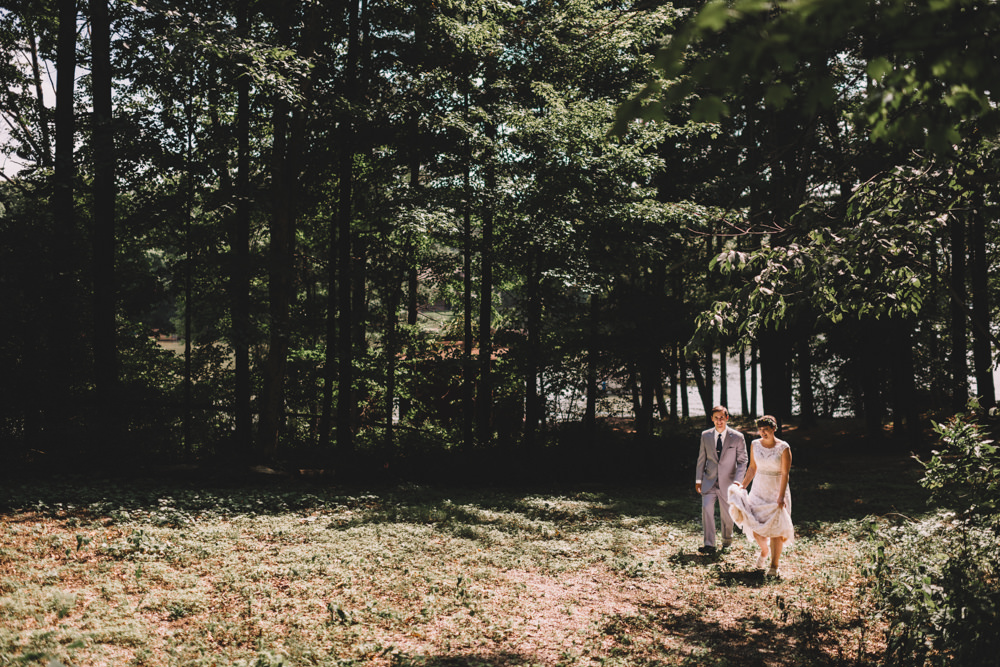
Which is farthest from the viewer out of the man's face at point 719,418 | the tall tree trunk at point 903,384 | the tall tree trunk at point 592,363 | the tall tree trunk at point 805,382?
the tall tree trunk at point 805,382

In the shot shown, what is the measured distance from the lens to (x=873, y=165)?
62.9ft

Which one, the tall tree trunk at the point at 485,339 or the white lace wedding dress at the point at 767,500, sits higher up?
the tall tree trunk at the point at 485,339

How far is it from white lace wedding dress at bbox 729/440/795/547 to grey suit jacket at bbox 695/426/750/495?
63 centimetres

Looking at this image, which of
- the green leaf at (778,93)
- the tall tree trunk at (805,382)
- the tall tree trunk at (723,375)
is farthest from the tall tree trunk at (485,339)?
the tall tree trunk at (805,382)

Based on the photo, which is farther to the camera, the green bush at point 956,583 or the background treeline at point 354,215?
the background treeline at point 354,215

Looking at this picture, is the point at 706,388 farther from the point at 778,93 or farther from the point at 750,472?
the point at 778,93

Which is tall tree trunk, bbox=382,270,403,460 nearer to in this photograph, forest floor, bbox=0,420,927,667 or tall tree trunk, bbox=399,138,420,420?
tall tree trunk, bbox=399,138,420,420

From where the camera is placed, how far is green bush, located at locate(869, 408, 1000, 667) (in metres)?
4.32

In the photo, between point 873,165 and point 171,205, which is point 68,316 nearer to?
point 171,205

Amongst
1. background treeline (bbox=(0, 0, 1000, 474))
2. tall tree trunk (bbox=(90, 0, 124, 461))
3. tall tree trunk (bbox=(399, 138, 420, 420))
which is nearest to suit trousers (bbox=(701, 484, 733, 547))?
background treeline (bbox=(0, 0, 1000, 474))

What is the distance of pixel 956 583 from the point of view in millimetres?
4570

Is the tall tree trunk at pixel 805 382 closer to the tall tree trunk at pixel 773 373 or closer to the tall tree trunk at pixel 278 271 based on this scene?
the tall tree trunk at pixel 773 373

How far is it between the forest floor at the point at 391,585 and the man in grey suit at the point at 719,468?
0.45m

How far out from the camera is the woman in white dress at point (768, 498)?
7914 mm
